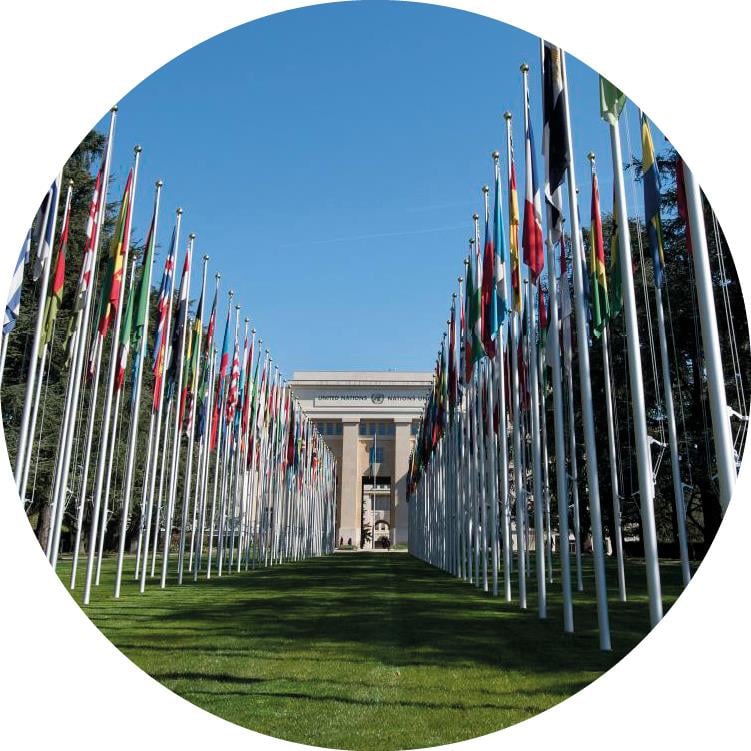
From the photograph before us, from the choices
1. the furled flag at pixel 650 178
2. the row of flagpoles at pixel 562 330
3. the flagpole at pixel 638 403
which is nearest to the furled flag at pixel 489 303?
the row of flagpoles at pixel 562 330

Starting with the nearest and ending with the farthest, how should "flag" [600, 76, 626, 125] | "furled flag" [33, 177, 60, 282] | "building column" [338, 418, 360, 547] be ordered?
"flag" [600, 76, 626, 125], "furled flag" [33, 177, 60, 282], "building column" [338, 418, 360, 547]

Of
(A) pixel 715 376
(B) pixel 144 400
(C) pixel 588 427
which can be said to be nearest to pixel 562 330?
(C) pixel 588 427

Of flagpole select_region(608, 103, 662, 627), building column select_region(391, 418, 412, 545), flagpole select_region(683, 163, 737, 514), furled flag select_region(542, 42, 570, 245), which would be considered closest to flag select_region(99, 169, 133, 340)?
furled flag select_region(542, 42, 570, 245)

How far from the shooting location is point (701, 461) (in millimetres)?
24672

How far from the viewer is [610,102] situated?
393 inches

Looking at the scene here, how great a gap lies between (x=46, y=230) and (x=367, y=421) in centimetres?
8246

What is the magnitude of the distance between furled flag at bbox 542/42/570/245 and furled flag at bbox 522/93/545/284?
130cm

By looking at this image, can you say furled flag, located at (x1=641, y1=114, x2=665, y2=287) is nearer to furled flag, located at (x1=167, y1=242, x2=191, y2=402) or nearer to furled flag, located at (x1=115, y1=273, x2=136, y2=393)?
furled flag, located at (x1=115, y1=273, x2=136, y2=393)

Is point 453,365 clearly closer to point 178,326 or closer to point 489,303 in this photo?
point 489,303

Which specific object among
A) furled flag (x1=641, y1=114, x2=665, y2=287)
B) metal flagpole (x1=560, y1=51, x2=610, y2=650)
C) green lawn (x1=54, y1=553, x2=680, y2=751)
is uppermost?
furled flag (x1=641, y1=114, x2=665, y2=287)

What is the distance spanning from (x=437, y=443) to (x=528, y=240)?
20.9m

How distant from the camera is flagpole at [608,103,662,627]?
8.73m

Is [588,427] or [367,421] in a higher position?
[367,421]

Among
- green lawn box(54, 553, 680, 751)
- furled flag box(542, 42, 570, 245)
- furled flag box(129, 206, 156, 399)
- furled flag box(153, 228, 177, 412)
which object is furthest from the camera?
furled flag box(153, 228, 177, 412)
